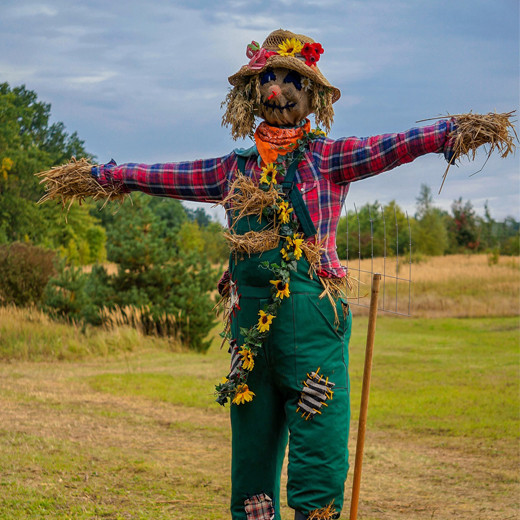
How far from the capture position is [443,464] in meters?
6.11

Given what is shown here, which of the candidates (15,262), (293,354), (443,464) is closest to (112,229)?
(15,262)

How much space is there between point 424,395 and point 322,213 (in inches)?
231

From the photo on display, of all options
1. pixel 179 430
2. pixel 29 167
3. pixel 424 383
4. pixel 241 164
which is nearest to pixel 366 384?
pixel 241 164

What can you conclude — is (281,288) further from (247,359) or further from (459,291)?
(459,291)

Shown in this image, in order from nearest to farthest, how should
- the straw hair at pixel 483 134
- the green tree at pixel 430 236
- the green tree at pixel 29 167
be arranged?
the straw hair at pixel 483 134 < the green tree at pixel 29 167 < the green tree at pixel 430 236

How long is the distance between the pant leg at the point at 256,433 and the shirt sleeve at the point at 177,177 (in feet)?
2.07

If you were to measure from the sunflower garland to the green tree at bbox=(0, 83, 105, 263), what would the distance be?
14.1m

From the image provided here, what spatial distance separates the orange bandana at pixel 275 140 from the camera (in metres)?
3.47

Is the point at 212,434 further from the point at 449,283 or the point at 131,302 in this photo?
the point at 449,283

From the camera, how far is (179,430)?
7180 millimetres

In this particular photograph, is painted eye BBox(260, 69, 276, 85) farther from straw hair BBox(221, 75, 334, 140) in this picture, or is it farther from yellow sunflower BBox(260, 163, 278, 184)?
yellow sunflower BBox(260, 163, 278, 184)

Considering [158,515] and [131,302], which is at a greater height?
[131,302]

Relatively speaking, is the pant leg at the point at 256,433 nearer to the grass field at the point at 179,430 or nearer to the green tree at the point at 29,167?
the grass field at the point at 179,430

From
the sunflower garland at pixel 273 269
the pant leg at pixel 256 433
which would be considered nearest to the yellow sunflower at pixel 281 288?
the sunflower garland at pixel 273 269
